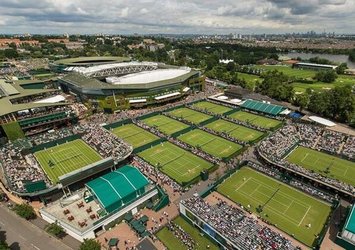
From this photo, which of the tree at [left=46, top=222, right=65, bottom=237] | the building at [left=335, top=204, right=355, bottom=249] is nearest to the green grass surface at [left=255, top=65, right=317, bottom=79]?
the building at [left=335, top=204, right=355, bottom=249]

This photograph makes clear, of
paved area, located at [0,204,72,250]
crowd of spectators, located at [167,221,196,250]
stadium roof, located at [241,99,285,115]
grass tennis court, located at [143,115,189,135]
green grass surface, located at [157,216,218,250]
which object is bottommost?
paved area, located at [0,204,72,250]

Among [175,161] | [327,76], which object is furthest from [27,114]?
[327,76]

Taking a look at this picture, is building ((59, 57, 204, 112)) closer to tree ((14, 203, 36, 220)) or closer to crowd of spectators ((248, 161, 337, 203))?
tree ((14, 203, 36, 220))

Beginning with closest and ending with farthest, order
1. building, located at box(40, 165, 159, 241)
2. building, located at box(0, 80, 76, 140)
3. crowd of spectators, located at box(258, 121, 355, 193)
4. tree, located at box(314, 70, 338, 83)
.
A: building, located at box(40, 165, 159, 241) < crowd of spectators, located at box(258, 121, 355, 193) < building, located at box(0, 80, 76, 140) < tree, located at box(314, 70, 338, 83)

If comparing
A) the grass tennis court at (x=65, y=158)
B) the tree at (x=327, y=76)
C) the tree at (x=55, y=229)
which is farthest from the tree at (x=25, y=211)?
the tree at (x=327, y=76)

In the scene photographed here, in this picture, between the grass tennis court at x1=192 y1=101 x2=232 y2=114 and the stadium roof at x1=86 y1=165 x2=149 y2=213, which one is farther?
the grass tennis court at x1=192 y1=101 x2=232 y2=114

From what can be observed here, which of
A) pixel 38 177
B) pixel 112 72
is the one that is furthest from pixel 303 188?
pixel 112 72

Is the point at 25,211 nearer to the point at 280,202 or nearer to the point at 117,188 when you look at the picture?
the point at 117,188
